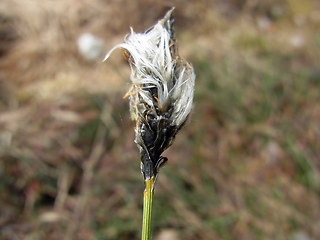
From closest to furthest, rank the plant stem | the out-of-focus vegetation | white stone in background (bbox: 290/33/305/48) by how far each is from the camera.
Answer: the plant stem, the out-of-focus vegetation, white stone in background (bbox: 290/33/305/48)

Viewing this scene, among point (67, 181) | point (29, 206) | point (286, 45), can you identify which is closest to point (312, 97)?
point (286, 45)

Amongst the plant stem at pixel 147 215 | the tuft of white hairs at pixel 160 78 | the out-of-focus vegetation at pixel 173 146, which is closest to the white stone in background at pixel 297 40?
the out-of-focus vegetation at pixel 173 146

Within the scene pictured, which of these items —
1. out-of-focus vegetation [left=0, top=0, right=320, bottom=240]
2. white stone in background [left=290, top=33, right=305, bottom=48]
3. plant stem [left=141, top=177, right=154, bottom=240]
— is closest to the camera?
plant stem [left=141, top=177, right=154, bottom=240]

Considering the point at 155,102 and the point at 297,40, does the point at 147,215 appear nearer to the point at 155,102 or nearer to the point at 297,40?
the point at 155,102

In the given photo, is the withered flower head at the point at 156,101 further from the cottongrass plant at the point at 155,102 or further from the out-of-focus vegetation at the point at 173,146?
the out-of-focus vegetation at the point at 173,146

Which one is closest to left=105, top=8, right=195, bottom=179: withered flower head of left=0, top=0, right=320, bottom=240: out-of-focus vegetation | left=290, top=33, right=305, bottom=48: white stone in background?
left=0, top=0, right=320, bottom=240: out-of-focus vegetation

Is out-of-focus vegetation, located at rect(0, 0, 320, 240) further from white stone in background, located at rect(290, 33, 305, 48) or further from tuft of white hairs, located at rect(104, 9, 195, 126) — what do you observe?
tuft of white hairs, located at rect(104, 9, 195, 126)
